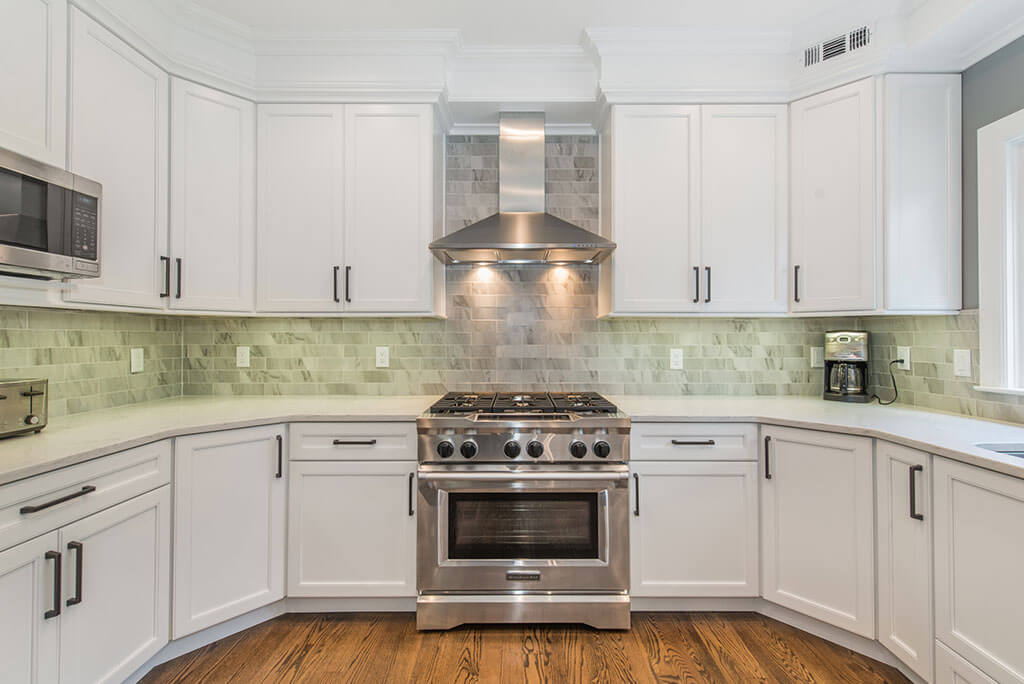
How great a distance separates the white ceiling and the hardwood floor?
2.78 m

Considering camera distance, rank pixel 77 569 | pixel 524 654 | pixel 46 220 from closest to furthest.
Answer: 1. pixel 77 569
2. pixel 46 220
3. pixel 524 654

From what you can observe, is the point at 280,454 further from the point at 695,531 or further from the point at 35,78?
the point at 695,531

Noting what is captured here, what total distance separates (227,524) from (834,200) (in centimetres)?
309

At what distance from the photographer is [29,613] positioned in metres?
1.38

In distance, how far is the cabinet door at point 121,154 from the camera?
191 centimetres

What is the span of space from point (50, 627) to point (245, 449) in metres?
0.82

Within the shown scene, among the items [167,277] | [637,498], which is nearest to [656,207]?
[637,498]

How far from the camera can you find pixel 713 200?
8.61ft

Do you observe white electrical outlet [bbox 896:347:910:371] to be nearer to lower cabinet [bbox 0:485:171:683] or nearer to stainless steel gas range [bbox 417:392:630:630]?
stainless steel gas range [bbox 417:392:630:630]

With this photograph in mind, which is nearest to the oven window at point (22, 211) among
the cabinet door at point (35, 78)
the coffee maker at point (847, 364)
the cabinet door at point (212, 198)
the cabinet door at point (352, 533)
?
the cabinet door at point (35, 78)

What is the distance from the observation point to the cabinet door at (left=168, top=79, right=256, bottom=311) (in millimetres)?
2387

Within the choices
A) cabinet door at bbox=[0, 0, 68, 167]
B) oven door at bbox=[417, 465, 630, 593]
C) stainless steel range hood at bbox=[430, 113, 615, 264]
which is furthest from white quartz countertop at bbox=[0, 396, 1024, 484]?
cabinet door at bbox=[0, 0, 68, 167]

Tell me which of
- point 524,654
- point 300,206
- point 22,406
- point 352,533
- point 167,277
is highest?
point 300,206

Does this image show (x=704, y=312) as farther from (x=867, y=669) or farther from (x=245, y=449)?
(x=245, y=449)
